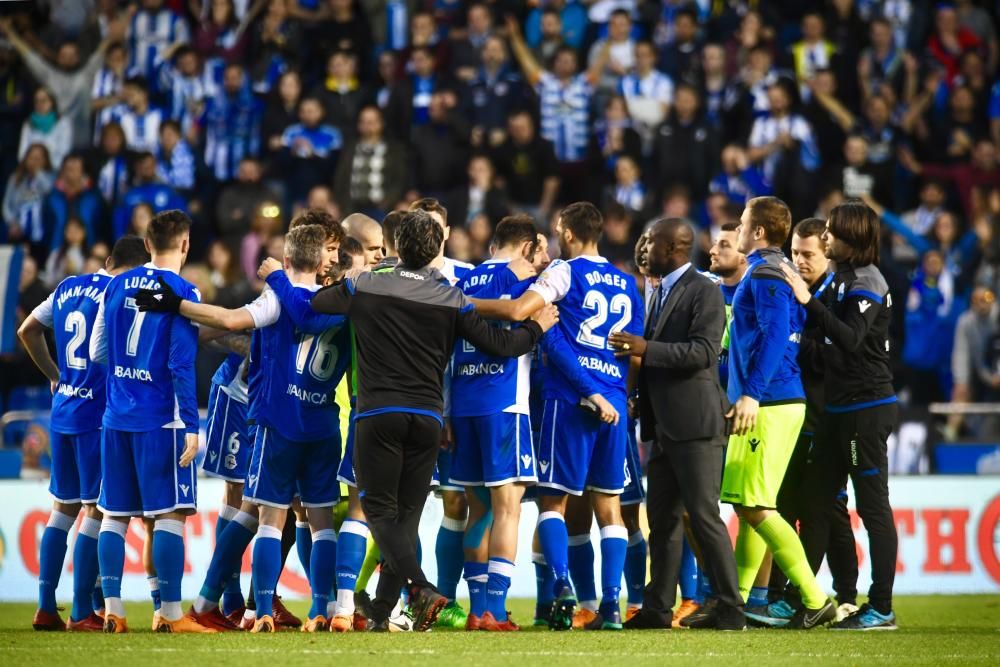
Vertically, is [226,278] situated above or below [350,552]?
above

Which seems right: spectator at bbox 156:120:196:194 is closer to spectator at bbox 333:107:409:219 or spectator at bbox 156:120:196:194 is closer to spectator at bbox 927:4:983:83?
spectator at bbox 333:107:409:219

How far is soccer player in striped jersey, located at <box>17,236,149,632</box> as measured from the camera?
933cm

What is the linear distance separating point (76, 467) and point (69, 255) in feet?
29.1

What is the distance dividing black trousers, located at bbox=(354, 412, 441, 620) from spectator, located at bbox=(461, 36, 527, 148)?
9987 mm

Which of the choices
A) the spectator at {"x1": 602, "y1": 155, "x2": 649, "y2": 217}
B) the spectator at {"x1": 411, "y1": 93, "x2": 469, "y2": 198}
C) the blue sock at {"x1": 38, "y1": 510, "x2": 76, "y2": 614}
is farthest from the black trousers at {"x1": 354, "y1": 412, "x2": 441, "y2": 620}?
the spectator at {"x1": 411, "y1": 93, "x2": 469, "y2": 198}

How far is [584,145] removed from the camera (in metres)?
18.2

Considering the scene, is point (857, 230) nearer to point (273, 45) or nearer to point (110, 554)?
point (110, 554)

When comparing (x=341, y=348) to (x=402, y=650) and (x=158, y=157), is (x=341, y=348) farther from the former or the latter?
(x=158, y=157)

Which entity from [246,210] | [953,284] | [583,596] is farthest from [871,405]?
[246,210]

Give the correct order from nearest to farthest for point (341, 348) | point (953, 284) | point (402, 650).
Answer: point (402, 650) < point (341, 348) < point (953, 284)

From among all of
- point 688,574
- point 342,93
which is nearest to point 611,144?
point 342,93

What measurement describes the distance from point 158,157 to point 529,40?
16.7 feet

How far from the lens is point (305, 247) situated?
8.87 metres

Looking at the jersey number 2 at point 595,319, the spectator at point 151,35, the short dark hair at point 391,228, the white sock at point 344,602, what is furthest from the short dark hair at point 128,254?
the spectator at point 151,35
